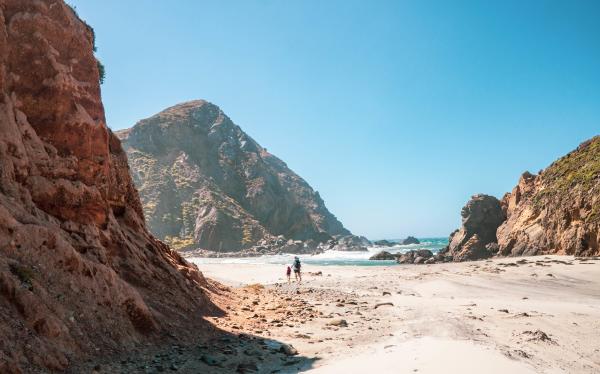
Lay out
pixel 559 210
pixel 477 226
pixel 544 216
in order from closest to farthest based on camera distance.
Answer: pixel 559 210 < pixel 544 216 < pixel 477 226

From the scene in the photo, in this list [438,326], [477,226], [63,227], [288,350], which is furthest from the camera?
[477,226]

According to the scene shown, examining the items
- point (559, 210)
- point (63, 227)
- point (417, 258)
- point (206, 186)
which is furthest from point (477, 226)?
point (206, 186)

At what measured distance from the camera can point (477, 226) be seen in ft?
219

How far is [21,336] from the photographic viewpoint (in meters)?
6.16

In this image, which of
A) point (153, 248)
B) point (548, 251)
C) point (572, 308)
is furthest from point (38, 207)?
point (548, 251)

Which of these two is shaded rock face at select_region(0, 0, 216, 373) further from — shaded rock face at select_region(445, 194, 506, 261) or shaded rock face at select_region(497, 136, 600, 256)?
shaded rock face at select_region(445, 194, 506, 261)

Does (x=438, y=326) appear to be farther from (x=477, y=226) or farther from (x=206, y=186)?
(x=206, y=186)

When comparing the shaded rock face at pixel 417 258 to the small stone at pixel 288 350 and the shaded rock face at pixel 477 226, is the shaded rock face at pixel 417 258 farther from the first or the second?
the small stone at pixel 288 350

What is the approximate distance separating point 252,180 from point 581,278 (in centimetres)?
11666

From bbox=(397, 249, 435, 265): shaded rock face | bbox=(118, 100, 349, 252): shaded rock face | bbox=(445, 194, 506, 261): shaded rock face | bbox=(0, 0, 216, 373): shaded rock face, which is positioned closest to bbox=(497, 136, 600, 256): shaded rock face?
bbox=(445, 194, 506, 261): shaded rock face

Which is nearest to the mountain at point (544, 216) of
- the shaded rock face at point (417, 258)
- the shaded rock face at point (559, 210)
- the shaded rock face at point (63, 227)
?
the shaded rock face at point (559, 210)

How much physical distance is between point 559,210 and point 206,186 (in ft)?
332

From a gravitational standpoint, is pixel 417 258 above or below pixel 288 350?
below

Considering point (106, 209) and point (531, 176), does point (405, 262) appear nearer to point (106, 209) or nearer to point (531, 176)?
point (531, 176)
